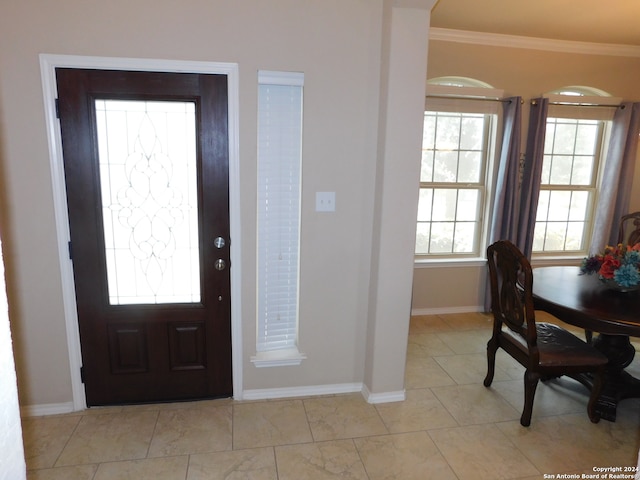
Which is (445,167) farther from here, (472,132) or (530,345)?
(530,345)

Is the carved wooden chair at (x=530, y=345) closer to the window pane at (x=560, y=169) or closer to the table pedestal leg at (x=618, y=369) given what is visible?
the table pedestal leg at (x=618, y=369)

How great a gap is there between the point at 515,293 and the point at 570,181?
279 centimetres

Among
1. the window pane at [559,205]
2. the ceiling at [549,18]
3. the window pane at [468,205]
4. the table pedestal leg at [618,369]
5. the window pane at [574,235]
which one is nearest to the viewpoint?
the table pedestal leg at [618,369]

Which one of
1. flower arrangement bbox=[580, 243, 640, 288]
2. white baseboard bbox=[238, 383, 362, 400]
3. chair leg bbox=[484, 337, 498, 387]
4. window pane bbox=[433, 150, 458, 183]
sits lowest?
white baseboard bbox=[238, 383, 362, 400]

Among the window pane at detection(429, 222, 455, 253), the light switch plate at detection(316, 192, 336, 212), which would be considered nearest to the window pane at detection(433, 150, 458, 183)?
the window pane at detection(429, 222, 455, 253)

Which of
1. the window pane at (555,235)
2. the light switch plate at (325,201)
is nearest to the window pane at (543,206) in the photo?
the window pane at (555,235)

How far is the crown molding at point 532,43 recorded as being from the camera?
3.78m

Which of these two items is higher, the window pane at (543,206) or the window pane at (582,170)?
the window pane at (582,170)

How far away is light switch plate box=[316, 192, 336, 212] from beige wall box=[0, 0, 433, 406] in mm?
45

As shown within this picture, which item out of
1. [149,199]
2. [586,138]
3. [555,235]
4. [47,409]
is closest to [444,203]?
[555,235]

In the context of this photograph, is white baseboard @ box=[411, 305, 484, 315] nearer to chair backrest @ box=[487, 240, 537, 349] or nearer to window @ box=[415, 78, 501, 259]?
window @ box=[415, 78, 501, 259]

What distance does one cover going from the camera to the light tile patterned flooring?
210 cm

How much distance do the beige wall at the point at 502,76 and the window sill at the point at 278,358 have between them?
1.94 meters

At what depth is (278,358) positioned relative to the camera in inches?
106
